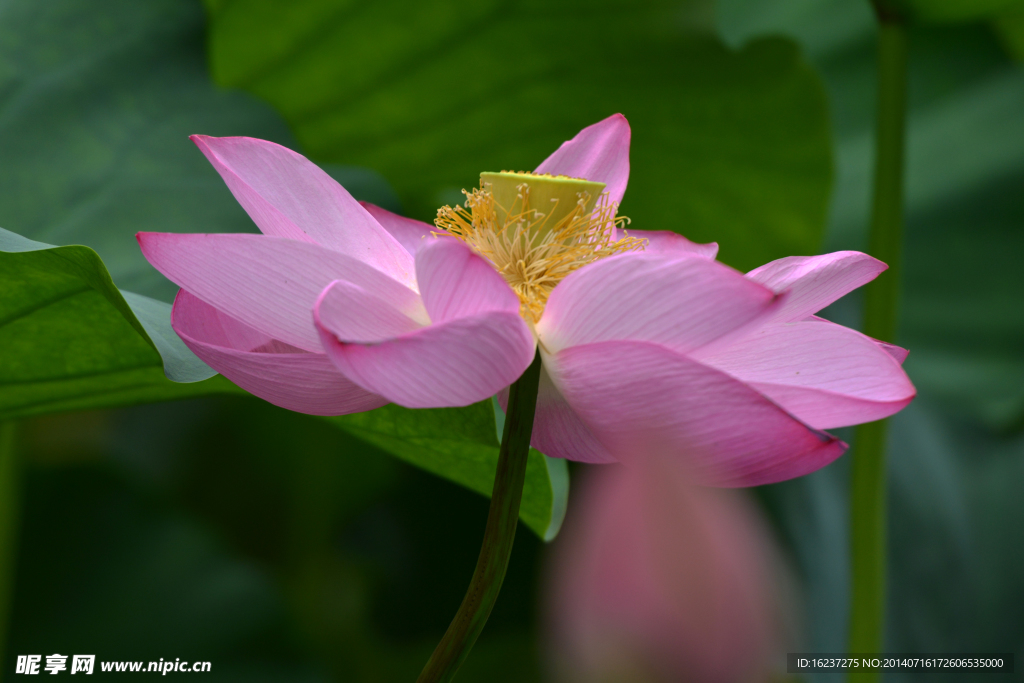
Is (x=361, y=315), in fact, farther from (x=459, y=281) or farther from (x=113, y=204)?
(x=113, y=204)

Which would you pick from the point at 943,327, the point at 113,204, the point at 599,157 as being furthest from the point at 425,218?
the point at 943,327

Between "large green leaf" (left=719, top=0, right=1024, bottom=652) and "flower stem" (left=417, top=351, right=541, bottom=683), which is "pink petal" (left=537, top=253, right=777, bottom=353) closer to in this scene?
"flower stem" (left=417, top=351, right=541, bottom=683)

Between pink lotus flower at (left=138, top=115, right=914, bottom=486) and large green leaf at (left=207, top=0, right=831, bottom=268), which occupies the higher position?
large green leaf at (left=207, top=0, right=831, bottom=268)

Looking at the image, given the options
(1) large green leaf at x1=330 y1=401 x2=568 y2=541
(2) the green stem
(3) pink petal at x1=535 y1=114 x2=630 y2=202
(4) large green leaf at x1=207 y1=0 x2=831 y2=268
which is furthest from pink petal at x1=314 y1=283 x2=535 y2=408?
(4) large green leaf at x1=207 y1=0 x2=831 y2=268

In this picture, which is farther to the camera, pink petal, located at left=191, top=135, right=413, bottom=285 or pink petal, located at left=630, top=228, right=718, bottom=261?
pink petal, located at left=630, top=228, right=718, bottom=261

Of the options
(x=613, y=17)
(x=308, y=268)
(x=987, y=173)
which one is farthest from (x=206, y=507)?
(x=987, y=173)

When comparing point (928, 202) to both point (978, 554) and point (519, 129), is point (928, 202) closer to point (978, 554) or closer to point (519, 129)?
point (978, 554)
